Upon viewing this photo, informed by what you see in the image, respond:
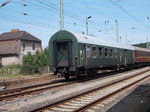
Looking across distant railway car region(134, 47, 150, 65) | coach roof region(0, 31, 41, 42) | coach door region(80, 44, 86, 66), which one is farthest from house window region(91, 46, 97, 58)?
coach roof region(0, 31, 41, 42)

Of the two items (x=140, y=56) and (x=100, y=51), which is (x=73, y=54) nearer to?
(x=100, y=51)

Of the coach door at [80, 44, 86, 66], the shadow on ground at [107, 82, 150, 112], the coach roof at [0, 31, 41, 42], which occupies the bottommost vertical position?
the shadow on ground at [107, 82, 150, 112]

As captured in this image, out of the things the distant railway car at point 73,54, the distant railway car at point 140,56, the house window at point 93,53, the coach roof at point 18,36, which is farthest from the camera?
the coach roof at point 18,36

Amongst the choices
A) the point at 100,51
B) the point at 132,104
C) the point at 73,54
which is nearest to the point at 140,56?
the point at 100,51

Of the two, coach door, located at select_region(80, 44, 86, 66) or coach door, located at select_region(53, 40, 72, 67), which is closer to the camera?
coach door, located at select_region(80, 44, 86, 66)

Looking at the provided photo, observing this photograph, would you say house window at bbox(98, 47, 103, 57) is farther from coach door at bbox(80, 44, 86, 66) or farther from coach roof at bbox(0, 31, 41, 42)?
coach roof at bbox(0, 31, 41, 42)

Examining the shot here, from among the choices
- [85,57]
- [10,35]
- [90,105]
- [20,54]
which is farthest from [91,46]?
[10,35]

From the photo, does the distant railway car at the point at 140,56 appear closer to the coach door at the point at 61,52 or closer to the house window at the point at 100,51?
the house window at the point at 100,51

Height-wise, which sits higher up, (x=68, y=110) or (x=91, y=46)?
(x=91, y=46)

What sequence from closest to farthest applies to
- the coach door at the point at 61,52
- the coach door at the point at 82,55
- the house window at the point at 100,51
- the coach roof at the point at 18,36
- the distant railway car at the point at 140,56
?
the coach door at the point at 82,55
the coach door at the point at 61,52
the house window at the point at 100,51
the distant railway car at the point at 140,56
the coach roof at the point at 18,36

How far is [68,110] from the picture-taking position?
9.51 metres

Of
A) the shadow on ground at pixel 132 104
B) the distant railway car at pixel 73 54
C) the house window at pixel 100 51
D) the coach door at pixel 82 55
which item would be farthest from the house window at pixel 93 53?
the shadow on ground at pixel 132 104

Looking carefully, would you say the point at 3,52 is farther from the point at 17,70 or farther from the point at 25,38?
the point at 17,70

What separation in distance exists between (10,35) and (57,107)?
4407cm
